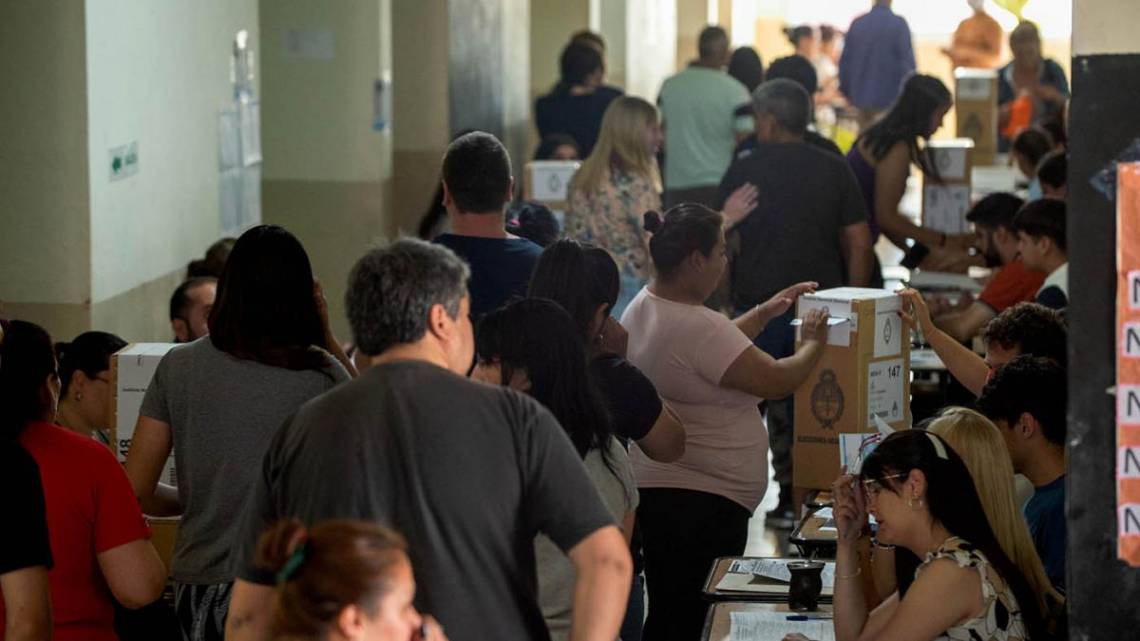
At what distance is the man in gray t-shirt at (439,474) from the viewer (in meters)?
2.82

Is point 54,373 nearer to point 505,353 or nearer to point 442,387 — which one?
point 505,353

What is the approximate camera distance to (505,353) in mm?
3551

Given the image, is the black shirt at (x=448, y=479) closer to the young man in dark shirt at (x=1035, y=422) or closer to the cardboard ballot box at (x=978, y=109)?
the young man in dark shirt at (x=1035, y=422)

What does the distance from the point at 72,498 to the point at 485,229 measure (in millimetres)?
1712

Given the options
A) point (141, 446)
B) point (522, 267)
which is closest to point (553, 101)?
point (522, 267)

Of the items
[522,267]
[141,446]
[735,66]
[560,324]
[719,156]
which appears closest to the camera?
[560,324]

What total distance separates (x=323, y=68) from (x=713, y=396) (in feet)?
21.0

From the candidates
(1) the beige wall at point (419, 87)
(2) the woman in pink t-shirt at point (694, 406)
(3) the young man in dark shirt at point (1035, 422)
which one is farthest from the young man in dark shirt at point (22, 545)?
(1) the beige wall at point (419, 87)

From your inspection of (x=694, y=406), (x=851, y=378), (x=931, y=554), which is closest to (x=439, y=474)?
(x=931, y=554)

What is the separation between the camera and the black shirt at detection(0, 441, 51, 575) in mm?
3148

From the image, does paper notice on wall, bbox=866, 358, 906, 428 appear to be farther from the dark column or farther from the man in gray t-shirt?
the man in gray t-shirt

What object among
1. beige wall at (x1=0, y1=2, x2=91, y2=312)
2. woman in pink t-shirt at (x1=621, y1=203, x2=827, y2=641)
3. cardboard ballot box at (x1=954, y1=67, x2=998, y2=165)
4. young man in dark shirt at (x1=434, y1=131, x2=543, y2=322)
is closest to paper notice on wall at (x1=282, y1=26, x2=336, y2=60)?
cardboard ballot box at (x1=954, y1=67, x2=998, y2=165)

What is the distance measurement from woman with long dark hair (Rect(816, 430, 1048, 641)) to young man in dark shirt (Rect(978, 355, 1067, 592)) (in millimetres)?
557

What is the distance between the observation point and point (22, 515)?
A: 10.4 ft
